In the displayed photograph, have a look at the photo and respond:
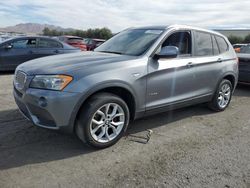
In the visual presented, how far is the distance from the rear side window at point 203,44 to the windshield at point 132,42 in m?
0.88

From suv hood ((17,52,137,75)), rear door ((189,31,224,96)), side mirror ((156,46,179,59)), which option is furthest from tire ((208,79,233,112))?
suv hood ((17,52,137,75))

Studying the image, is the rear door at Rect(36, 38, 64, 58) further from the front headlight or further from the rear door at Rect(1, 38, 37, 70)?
the front headlight

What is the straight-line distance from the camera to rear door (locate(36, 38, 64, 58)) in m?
9.55

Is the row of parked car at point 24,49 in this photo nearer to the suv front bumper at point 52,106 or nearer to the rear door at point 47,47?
the rear door at point 47,47

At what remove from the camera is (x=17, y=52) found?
360 inches

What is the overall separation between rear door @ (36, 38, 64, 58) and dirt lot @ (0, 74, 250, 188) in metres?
5.15

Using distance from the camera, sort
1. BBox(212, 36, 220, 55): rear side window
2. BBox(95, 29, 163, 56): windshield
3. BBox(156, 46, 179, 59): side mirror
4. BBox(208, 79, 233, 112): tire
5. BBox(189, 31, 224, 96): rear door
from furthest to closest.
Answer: BBox(208, 79, 233, 112): tire < BBox(212, 36, 220, 55): rear side window < BBox(189, 31, 224, 96): rear door < BBox(95, 29, 163, 56): windshield < BBox(156, 46, 179, 59): side mirror

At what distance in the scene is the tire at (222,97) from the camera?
5359mm

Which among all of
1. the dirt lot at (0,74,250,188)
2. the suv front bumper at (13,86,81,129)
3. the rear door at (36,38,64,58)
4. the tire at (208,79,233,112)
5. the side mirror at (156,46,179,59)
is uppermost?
the side mirror at (156,46,179,59)

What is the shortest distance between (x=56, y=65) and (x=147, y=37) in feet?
5.21

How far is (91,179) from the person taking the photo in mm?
2887

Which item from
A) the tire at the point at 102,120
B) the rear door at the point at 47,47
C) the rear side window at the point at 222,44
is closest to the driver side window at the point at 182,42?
A: the rear side window at the point at 222,44

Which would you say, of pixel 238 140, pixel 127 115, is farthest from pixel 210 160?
pixel 127 115

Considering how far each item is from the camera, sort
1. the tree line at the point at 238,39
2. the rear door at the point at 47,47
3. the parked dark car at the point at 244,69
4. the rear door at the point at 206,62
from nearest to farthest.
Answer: the rear door at the point at 206,62, the parked dark car at the point at 244,69, the rear door at the point at 47,47, the tree line at the point at 238,39
